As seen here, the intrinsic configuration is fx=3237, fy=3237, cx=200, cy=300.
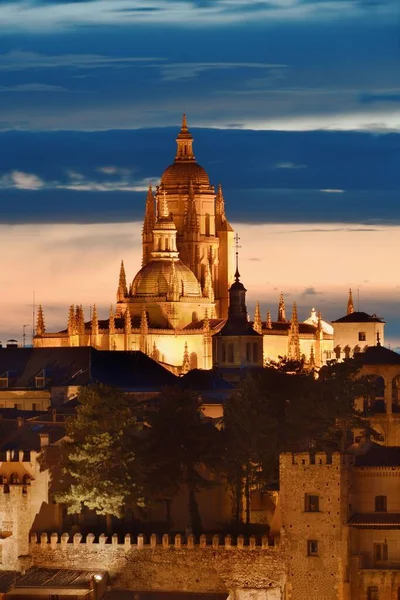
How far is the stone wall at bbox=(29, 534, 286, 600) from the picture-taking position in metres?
148

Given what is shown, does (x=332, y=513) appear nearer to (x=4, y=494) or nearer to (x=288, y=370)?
(x=4, y=494)

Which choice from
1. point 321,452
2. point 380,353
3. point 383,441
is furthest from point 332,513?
point 380,353

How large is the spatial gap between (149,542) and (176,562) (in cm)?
205

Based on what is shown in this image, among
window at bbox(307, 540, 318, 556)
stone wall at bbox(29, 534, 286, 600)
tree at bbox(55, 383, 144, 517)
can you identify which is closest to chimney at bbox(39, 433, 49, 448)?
tree at bbox(55, 383, 144, 517)

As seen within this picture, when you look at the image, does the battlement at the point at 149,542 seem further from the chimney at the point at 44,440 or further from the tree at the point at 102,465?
the chimney at the point at 44,440

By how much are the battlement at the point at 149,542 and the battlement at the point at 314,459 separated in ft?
14.0

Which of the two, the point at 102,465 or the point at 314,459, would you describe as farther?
the point at 102,465

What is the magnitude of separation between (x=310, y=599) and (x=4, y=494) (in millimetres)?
16673

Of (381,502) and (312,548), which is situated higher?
(381,502)

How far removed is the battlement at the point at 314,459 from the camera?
14638 cm

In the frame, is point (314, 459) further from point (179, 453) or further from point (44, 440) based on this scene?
point (44, 440)

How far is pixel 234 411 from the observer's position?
16362 cm

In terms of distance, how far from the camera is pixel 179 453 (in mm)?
157750

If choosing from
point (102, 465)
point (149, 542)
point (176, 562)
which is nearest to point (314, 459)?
point (176, 562)
